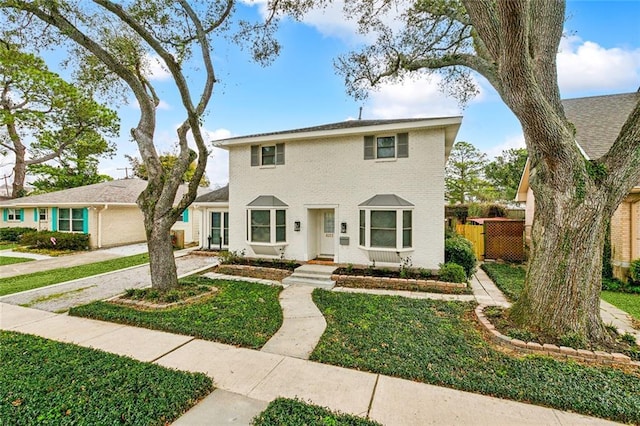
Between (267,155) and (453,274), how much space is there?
25.9 ft

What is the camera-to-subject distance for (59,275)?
9570 millimetres

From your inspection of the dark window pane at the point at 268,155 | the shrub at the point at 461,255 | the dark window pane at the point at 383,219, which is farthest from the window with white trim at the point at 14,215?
the shrub at the point at 461,255

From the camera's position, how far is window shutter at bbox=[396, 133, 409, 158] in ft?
30.0

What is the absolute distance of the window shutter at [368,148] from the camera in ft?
31.4

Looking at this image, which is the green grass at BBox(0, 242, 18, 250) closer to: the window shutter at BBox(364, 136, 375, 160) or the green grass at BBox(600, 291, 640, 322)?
the window shutter at BBox(364, 136, 375, 160)

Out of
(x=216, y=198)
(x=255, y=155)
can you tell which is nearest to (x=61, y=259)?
(x=216, y=198)

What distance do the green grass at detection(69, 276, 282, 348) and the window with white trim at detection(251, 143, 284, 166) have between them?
5555 mm

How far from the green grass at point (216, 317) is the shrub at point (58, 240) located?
11603 millimetres

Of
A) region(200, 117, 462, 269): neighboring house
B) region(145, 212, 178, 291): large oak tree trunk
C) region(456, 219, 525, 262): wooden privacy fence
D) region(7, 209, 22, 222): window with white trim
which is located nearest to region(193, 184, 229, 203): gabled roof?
region(200, 117, 462, 269): neighboring house

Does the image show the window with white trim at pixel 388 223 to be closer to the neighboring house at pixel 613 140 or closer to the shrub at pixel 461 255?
the shrub at pixel 461 255

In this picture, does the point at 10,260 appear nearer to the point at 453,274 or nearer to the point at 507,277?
the point at 453,274

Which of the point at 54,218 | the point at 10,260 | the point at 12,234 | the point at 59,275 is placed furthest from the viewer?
the point at 12,234

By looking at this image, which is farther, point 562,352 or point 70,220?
point 70,220

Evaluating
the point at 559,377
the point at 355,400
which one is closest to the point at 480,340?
the point at 559,377
